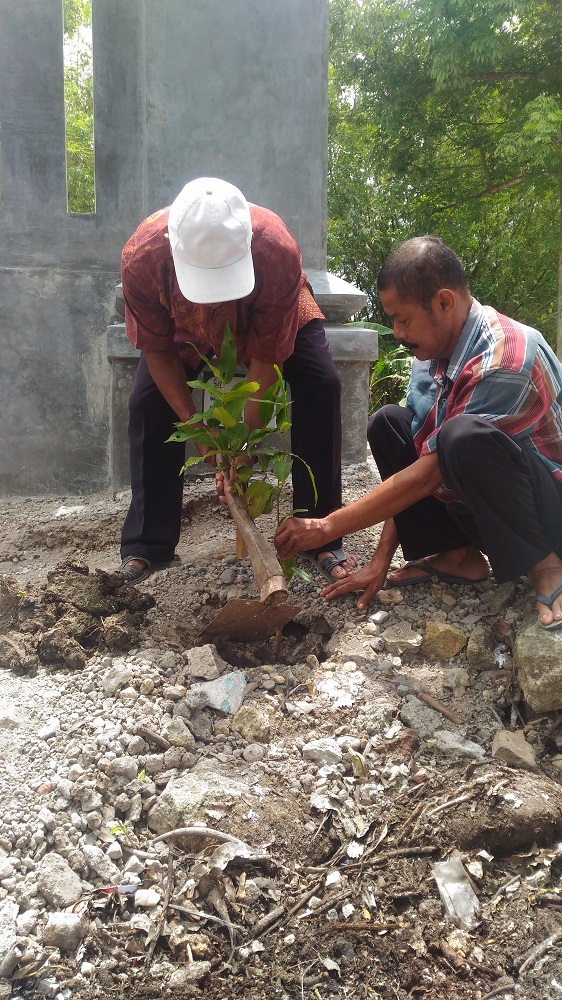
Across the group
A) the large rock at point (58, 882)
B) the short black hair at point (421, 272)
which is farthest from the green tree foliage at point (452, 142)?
the large rock at point (58, 882)

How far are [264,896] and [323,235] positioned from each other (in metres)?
3.42

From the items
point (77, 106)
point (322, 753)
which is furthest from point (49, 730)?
point (77, 106)

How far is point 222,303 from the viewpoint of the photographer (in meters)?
2.65

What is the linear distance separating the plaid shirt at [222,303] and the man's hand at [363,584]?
80cm

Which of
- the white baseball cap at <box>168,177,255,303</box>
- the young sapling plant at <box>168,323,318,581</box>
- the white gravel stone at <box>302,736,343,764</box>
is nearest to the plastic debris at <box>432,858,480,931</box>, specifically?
the white gravel stone at <box>302,736,343,764</box>

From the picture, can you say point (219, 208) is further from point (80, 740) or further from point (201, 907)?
point (201, 907)

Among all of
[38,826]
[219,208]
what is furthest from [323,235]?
[38,826]

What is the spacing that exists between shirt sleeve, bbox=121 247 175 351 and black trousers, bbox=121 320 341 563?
0.21 m

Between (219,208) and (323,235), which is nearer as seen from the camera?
(219,208)

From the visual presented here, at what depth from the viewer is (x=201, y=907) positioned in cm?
169

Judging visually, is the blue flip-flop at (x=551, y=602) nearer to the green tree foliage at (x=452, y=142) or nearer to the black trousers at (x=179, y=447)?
the black trousers at (x=179, y=447)

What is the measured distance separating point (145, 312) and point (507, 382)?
4.12 ft

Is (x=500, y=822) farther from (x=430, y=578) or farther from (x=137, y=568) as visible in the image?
(x=137, y=568)

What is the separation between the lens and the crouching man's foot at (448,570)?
9.30 ft
